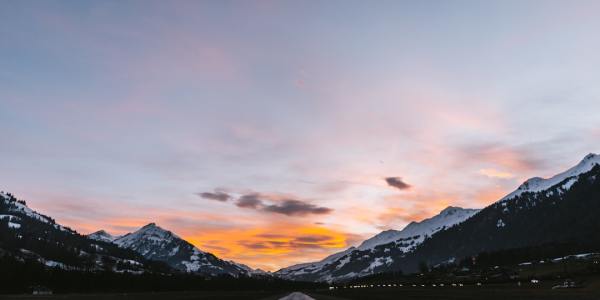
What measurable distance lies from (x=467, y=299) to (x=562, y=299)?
1973cm

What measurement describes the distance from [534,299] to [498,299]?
760 cm

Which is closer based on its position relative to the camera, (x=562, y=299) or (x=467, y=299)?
(x=562, y=299)

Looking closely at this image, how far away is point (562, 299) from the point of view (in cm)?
10656

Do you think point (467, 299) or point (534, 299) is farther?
point (467, 299)

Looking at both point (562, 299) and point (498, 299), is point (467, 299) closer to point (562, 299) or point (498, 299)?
point (498, 299)

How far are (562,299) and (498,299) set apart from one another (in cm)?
1286

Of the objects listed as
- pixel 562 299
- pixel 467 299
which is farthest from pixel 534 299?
pixel 467 299

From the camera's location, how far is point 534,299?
106 metres

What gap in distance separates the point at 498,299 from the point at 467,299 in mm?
7172

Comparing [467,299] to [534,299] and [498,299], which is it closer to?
[498,299]

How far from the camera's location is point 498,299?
364ft

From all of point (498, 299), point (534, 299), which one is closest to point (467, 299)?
point (498, 299)

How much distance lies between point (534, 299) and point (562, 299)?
6.22m
